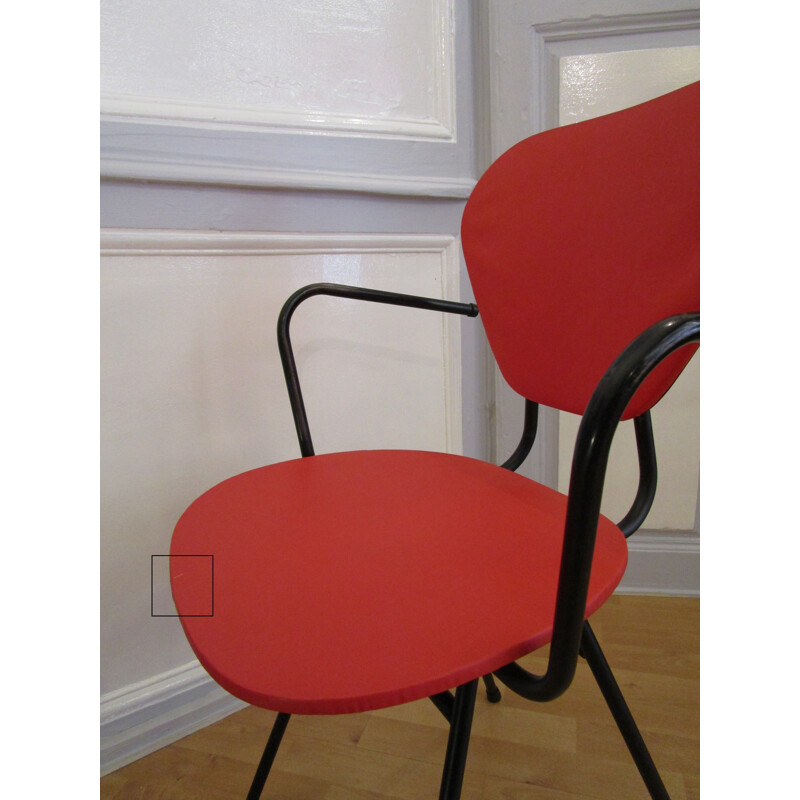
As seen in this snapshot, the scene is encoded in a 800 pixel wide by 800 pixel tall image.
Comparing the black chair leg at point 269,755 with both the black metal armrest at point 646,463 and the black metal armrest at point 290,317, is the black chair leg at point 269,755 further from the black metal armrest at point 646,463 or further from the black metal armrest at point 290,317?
Answer: the black metal armrest at point 646,463

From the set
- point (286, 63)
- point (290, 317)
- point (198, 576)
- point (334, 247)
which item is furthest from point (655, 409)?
point (198, 576)

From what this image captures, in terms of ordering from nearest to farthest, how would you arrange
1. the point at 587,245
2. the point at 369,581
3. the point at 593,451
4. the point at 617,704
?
the point at 593,451 → the point at 369,581 → the point at 617,704 → the point at 587,245

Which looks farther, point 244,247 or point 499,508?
point 244,247

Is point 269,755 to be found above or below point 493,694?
above

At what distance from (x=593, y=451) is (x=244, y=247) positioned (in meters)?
0.84

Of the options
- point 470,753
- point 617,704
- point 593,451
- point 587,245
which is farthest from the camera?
point 470,753

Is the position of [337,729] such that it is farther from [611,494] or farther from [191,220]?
[191,220]

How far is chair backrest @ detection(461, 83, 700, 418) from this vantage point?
2.05 feet

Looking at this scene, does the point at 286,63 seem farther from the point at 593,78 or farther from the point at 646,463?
the point at 646,463

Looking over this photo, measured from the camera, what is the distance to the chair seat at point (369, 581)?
1.31 feet

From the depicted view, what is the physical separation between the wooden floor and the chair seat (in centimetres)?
57

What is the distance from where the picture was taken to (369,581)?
50 cm

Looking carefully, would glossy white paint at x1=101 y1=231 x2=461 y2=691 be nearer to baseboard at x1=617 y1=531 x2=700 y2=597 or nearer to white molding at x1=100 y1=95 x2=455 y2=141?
white molding at x1=100 y1=95 x2=455 y2=141
